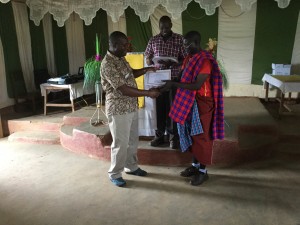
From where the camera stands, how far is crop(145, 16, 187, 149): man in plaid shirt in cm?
300

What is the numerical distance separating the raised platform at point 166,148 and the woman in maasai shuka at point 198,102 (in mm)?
568

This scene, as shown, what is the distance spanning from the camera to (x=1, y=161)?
363 cm

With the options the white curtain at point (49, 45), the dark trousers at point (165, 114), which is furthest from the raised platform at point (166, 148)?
the white curtain at point (49, 45)

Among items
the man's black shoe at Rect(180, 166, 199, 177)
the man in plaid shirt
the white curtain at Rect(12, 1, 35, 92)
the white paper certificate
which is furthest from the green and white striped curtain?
the man's black shoe at Rect(180, 166, 199, 177)

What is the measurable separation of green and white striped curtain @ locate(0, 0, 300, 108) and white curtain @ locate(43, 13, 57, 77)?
0.02 meters

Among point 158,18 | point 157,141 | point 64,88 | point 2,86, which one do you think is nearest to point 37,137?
point 64,88

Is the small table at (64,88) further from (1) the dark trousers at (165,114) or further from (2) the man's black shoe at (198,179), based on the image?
(2) the man's black shoe at (198,179)

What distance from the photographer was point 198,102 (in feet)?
8.55

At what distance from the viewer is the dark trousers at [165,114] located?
3158mm

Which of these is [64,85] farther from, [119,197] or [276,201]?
[276,201]

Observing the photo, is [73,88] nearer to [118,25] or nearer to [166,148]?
[118,25]

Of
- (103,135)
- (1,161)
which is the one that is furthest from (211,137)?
(1,161)

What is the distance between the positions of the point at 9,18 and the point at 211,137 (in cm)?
455

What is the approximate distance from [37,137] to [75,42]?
2.91 meters
